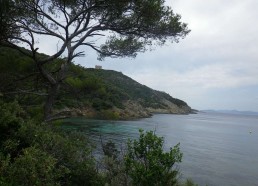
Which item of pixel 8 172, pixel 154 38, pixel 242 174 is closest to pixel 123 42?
pixel 154 38

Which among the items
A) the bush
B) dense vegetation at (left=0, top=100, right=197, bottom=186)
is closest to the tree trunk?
dense vegetation at (left=0, top=100, right=197, bottom=186)

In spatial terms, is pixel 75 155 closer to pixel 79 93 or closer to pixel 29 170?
pixel 29 170

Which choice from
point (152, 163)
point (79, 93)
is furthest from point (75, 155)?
point (79, 93)

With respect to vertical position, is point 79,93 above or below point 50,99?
above

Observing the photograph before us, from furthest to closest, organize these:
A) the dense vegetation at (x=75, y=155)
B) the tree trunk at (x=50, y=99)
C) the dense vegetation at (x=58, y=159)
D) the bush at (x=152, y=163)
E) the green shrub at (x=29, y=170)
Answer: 1. the tree trunk at (x=50, y=99)
2. the bush at (x=152, y=163)
3. the dense vegetation at (x=75, y=155)
4. the dense vegetation at (x=58, y=159)
5. the green shrub at (x=29, y=170)

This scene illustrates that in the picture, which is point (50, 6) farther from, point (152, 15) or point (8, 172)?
point (8, 172)

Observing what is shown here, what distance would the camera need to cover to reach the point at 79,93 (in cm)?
1282

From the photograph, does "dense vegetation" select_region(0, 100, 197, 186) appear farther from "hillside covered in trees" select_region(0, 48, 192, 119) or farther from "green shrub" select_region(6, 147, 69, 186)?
"hillside covered in trees" select_region(0, 48, 192, 119)

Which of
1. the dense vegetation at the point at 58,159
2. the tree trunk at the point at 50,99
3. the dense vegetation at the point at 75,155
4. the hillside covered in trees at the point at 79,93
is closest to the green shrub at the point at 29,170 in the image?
the dense vegetation at the point at 58,159

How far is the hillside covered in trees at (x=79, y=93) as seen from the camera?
11.3 m

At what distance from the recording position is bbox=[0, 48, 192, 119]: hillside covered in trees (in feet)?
37.0

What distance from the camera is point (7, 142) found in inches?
310

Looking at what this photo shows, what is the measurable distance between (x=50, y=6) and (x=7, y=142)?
18.0 ft

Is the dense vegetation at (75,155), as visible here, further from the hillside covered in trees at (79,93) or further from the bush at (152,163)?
the hillside covered in trees at (79,93)
